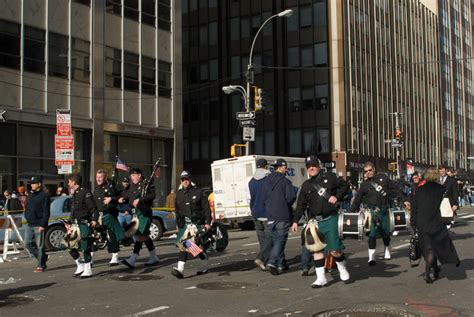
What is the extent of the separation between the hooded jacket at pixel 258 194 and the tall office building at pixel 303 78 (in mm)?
36688

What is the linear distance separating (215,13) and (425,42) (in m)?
27.4

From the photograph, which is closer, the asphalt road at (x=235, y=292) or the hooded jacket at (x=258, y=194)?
the asphalt road at (x=235, y=292)

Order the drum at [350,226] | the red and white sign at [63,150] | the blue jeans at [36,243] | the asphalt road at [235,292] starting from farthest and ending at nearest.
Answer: the red and white sign at [63,150], the blue jeans at [36,243], the drum at [350,226], the asphalt road at [235,292]

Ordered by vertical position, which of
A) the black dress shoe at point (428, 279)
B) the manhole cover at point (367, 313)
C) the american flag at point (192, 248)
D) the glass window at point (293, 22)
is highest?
the glass window at point (293, 22)

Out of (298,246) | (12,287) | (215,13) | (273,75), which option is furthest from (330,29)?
(12,287)

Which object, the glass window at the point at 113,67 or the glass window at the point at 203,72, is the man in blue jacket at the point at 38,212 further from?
the glass window at the point at 203,72

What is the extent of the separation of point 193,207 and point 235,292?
2001 mm

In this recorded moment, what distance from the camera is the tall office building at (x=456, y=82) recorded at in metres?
75.6

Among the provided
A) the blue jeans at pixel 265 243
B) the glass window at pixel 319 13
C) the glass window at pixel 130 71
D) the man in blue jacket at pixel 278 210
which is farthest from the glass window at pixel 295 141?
the man in blue jacket at pixel 278 210

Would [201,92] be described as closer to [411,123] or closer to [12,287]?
[411,123]

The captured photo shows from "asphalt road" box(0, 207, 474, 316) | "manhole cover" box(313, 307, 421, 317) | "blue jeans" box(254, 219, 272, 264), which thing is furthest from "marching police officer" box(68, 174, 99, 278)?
"manhole cover" box(313, 307, 421, 317)

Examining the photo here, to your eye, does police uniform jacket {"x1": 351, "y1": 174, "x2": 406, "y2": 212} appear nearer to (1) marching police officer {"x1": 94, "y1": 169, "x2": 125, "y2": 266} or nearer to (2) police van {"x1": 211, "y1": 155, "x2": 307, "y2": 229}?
(1) marching police officer {"x1": 94, "y1": 169, "x2": 125, "y2": 266}

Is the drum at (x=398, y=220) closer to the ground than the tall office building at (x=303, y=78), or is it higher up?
closer to the ground

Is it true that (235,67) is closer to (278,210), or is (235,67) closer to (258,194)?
(258,194)
